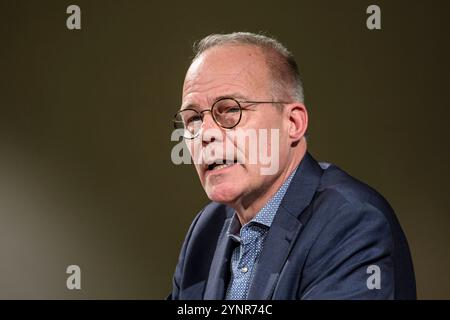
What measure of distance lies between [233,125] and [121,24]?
1.81m

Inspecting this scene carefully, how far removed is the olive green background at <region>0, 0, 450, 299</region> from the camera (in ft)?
9.04

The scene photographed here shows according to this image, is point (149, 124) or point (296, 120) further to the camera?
point (149, 124)

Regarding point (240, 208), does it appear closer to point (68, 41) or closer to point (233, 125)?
point (233, 125)

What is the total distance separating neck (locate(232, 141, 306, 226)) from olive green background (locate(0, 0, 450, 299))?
1431 mm

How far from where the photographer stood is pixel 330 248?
115 cm

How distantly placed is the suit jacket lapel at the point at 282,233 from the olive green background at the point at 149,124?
4.93 feet

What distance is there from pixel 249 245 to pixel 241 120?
0.29 meters

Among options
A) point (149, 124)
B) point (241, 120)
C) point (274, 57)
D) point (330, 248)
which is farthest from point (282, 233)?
point (149, 124)

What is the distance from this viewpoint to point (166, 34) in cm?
289

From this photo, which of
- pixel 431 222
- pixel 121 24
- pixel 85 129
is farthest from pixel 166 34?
pixel 431 222

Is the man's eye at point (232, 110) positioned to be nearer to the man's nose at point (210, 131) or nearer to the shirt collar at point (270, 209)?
the man's nose at point (210, 131)

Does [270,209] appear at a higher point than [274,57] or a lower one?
lower

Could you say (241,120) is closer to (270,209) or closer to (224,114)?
(224,114)

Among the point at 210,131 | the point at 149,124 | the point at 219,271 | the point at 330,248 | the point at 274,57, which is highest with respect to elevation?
the point at 274,57
